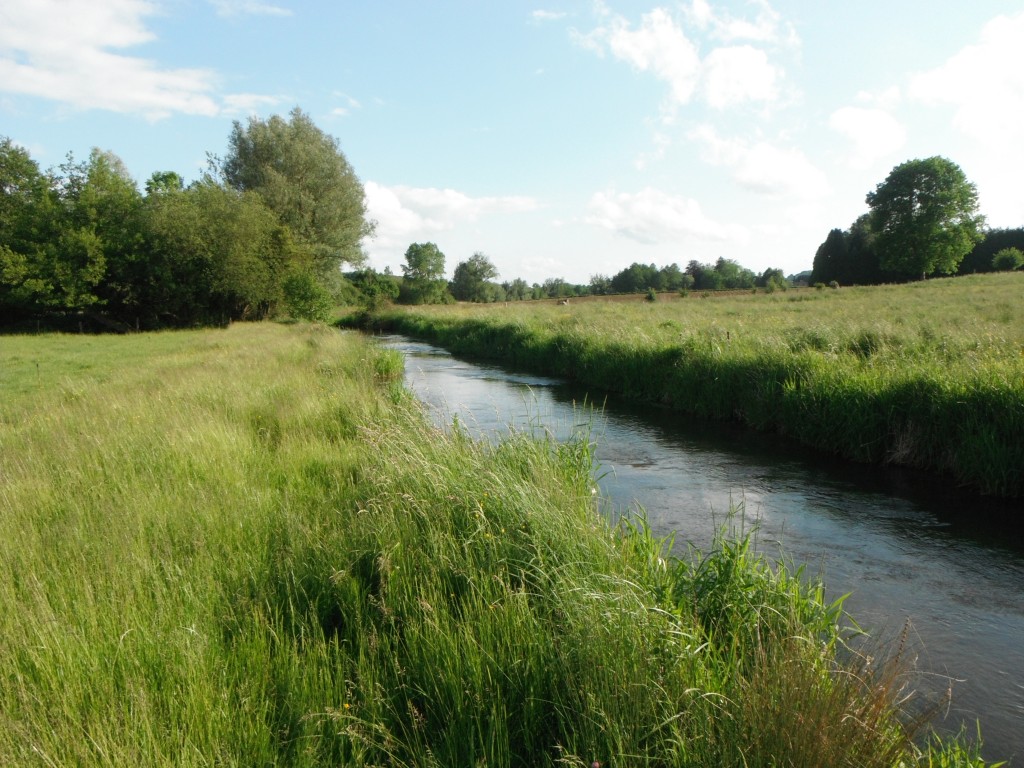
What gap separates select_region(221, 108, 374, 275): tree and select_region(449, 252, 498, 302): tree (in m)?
69.4

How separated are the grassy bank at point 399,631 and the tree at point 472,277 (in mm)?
110236

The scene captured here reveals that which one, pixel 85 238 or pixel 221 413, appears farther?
pixel 85 238

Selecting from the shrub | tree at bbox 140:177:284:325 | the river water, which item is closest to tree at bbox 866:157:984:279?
the shrub

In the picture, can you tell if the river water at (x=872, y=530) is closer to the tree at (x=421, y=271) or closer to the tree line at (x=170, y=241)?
the tree line at (x=170, y=241)

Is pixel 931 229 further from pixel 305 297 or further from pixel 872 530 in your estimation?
pixel 872 530

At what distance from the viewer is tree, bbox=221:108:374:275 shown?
142 ft

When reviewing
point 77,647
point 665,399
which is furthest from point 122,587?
point 665,399

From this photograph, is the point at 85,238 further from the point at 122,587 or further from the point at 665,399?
the point at 122,587

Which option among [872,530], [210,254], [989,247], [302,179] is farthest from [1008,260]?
[872,530]

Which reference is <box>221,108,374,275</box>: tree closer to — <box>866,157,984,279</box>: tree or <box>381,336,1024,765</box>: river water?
<box>381,336,1024,765</box>: river water

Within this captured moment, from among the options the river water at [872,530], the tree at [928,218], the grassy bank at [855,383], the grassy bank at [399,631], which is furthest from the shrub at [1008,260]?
the grassy bank at [399,631]

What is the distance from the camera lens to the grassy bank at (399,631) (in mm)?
2742

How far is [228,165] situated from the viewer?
4481 cm

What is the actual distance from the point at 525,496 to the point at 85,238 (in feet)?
131
